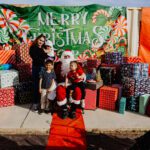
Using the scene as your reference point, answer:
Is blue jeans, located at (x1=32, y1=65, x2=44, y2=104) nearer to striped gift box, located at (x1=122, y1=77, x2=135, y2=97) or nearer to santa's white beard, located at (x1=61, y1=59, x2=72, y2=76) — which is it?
santa's white beard, located at (x1=61, y1=59, x2=72, y2=76)

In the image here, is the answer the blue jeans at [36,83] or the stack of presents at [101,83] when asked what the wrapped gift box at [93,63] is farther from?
the blue jeans at [36,83]

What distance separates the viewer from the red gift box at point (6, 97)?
7.58 meters

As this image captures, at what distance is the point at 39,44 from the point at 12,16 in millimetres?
2462

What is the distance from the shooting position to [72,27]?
31.7 feet

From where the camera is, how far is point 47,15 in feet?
31.1

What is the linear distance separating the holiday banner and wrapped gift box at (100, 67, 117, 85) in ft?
5.52

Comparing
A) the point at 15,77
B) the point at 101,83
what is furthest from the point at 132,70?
the point at 15,77

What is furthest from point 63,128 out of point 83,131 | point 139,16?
point 139,16

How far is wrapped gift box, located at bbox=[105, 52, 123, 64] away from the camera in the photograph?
8891 mm

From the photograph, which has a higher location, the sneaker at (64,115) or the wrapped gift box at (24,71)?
the wrapped gift box at (24,71)

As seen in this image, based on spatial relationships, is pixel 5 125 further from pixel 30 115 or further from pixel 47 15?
pixel 47 15

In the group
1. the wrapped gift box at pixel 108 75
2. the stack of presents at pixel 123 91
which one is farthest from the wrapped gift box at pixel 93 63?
the stack of presents at pixel 123 91

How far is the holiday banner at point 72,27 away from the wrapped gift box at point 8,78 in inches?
73.1

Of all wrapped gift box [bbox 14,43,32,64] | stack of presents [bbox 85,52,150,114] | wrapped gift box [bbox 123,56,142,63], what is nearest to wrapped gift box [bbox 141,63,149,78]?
stack of presents [bbox 85,52,150,114]
